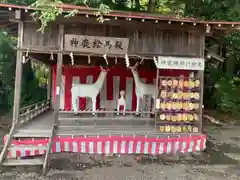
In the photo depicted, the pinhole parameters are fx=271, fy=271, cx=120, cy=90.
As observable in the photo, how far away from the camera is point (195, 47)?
Result: 836 cm

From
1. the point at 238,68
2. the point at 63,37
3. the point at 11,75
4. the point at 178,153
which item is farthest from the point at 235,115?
the point at 11,75

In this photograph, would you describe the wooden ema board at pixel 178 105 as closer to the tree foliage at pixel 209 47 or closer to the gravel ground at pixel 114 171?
the gravel ground at pixel 114 171

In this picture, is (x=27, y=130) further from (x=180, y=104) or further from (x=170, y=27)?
(x=170, y=27)

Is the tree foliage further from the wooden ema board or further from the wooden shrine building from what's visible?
the wooden ema board

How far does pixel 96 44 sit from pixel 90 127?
2.50 metres

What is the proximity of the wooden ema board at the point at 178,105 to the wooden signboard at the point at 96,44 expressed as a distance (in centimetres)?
154

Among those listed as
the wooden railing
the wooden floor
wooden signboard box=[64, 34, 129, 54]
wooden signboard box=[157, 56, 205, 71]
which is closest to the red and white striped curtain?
the wooden railing

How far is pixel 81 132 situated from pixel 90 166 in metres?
1.06

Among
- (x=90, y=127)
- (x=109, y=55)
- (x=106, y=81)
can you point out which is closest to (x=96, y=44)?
(x=109, y=55)

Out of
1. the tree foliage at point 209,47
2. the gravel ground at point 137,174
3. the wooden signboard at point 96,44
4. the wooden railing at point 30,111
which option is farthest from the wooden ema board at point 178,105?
the wooden railing at point 30,111

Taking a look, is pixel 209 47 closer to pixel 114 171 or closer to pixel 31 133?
pixel 114 171

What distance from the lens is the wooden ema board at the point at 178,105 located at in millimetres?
8117

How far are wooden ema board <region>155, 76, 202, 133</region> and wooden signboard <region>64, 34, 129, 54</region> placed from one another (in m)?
1.54

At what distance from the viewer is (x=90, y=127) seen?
8227 millimetres
